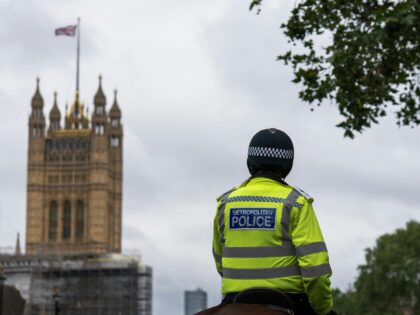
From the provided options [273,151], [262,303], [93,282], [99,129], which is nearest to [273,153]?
[273,151]

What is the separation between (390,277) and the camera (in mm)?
74438

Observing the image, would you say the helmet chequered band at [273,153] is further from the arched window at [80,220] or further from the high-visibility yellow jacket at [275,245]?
the arched window at [80,220]

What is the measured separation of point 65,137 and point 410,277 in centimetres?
10019

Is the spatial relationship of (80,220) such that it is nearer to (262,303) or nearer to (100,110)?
(100,110)

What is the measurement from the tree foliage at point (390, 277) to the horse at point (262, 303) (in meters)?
68.3

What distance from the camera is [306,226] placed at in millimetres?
5410

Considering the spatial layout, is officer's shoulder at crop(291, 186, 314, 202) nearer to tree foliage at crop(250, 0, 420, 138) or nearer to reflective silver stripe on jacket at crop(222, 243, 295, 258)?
reflective silver stripe on jacket at crop(222, 243, 295, 258)

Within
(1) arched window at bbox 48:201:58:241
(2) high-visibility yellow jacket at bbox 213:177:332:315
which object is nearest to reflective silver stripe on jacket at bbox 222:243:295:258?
(2) high-visibility yellow jacket at bbox 213:177:332:315

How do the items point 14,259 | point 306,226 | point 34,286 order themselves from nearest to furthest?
point 306,226 < point 34,286 < point 14,259

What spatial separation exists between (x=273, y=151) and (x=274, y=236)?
419 millimetres

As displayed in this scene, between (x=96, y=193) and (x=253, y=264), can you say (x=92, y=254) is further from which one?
(x=253, y=264)

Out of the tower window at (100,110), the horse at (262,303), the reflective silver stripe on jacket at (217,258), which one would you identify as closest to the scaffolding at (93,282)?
the tower window at (100,110)

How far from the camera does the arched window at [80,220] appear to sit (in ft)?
541

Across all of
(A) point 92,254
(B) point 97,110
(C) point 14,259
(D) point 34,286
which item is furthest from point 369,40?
(B) point 97,110
